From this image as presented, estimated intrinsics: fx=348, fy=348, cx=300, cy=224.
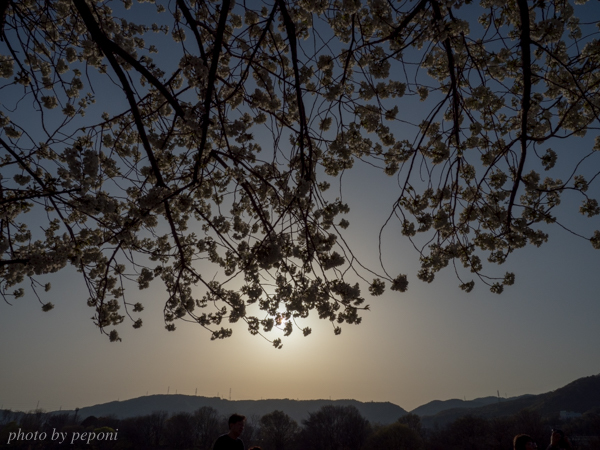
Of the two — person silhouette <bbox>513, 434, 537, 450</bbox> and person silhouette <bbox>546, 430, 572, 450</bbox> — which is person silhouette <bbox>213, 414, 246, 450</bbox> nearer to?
person silhouette <bbox>513, 434, 537, 450</bbox>

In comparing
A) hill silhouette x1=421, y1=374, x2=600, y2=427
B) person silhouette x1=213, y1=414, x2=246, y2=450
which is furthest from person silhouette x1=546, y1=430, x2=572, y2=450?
hill silhouette x1=421, y1=374, x2=600, y2=427

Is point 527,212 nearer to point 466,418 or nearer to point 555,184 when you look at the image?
point 555,184

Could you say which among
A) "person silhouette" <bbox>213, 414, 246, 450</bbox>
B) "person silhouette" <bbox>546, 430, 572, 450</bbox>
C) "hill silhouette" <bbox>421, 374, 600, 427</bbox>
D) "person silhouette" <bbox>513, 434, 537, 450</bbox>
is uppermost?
"person silhouette" <bbox>213, 414, 246, 450</bbox>

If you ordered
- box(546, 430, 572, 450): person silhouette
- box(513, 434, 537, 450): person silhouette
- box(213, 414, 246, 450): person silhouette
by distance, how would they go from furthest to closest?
box(546, 430, 572, 450): person silhouette → box(513, 434, 537, 450): person silhouette → box(213, 414, 246, 450): person silhouette

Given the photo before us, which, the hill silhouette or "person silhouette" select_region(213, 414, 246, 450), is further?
the hill silhouette

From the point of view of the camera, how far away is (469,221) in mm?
4668

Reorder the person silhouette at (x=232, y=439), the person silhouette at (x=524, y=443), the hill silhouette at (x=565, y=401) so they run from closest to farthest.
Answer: the person silhouette at (x=232, y=439)
the person silhouette at (x=524, y=443)
the hill silhouette at (x=565, y=401)

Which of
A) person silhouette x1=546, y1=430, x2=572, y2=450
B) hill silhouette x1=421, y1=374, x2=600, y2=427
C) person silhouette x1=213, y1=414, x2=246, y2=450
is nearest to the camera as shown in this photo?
person silhouette x1=213, y1=414, x2=246, y2=450

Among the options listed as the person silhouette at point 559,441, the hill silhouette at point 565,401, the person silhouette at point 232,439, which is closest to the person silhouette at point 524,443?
the person silhouette at point 559,441

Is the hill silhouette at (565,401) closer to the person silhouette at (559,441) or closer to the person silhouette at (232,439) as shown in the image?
the person silhouette at (559,441)

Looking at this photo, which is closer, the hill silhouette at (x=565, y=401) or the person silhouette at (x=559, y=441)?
the person silhouette at (x=559, y=441)

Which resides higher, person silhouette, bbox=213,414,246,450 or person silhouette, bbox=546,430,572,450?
person silhouette, bbox=213,414,246,450

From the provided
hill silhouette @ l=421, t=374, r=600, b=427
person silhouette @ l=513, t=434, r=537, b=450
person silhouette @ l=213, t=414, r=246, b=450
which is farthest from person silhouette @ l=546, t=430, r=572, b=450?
hill silhouette @ l=421, t=374, r=600, b=427

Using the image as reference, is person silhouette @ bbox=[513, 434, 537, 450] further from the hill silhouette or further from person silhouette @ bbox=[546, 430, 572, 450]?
the hill silhouette
